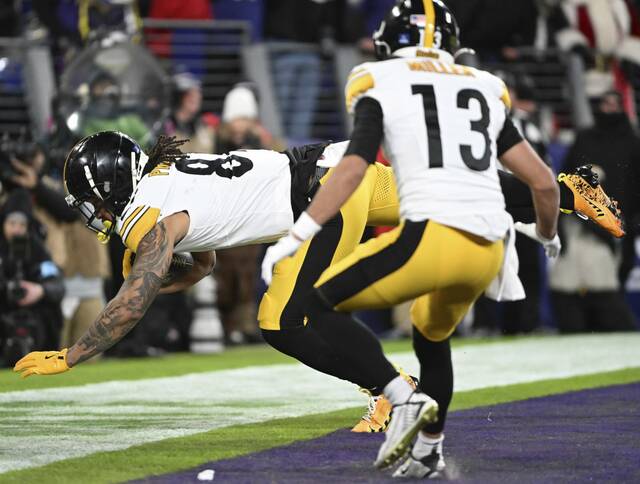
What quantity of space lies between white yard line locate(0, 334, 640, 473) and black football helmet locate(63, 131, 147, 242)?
96cm

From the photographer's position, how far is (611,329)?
13211 millimetres

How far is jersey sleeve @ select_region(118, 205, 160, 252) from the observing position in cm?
582

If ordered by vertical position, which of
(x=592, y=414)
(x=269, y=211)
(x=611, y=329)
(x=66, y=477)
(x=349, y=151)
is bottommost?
(x=611, y=329)

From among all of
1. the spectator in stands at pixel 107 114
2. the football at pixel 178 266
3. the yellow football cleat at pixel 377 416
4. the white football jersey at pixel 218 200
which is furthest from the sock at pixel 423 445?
the spectator in stands at pixel 107 114

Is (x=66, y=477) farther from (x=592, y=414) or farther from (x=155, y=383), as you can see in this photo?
(x=155, y=383)

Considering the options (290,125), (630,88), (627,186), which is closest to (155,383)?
(290,125)

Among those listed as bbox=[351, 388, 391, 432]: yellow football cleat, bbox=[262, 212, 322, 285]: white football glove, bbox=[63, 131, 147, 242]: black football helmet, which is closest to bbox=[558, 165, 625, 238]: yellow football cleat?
bbox=[351, 388, 391, 432]: yellow football cleat

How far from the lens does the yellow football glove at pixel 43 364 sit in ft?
18.0

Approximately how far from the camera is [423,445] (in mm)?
5062

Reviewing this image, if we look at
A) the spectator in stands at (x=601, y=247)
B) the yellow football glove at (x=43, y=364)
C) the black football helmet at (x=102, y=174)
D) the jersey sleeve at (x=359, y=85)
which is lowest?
the spectator in stands at (x=601, y=247)

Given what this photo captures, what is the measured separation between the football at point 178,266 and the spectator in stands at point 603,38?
28.7 feet

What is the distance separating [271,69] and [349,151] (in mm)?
8750

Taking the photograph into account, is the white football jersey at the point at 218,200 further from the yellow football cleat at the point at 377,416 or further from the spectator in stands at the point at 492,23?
the spectator in stands at the point at 492,23

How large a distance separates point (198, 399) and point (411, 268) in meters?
3.28
